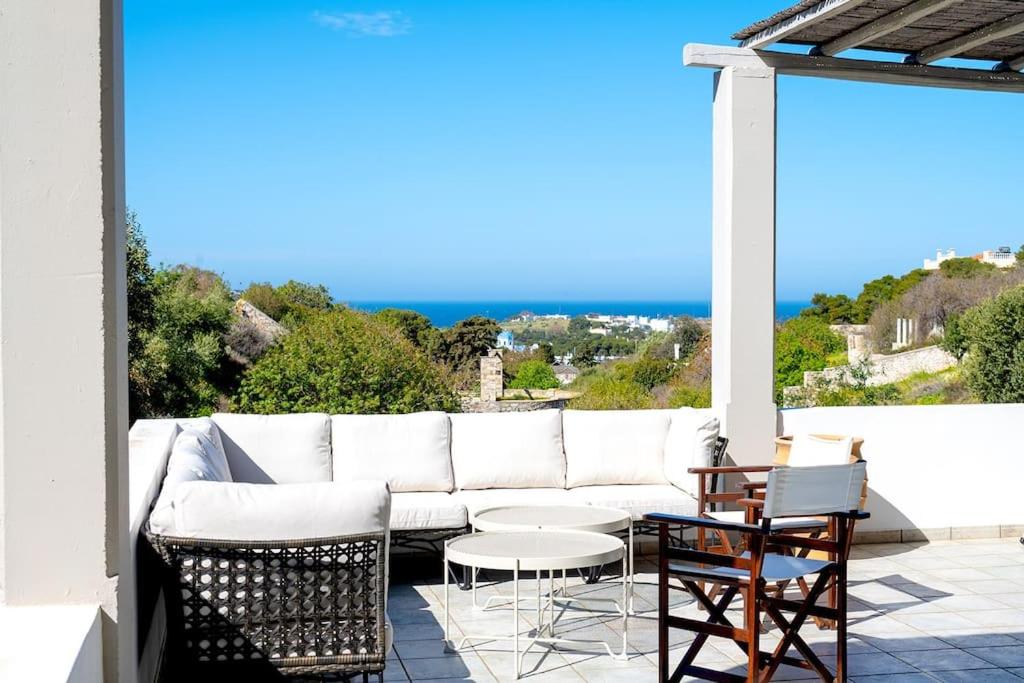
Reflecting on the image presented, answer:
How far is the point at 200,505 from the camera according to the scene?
138 inches

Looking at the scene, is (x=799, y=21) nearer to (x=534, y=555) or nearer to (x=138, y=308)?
(x=534, y=555)

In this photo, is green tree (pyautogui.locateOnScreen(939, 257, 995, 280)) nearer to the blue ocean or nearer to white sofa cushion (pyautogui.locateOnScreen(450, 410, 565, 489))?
white sofa cushion (pyautogui.locateOnScreen(450, 410, 565, 489))

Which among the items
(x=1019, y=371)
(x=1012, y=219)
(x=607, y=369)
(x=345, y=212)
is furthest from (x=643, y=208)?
Result: (x=1019, y=371)

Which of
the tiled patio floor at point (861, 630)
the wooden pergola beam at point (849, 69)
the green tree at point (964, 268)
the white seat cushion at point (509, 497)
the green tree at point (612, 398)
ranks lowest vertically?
the tiled patio floor at point (861, 630)

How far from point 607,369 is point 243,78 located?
24175 millimetres

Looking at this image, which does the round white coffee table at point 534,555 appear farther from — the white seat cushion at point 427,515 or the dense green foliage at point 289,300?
the dense green foliage at point 289,300

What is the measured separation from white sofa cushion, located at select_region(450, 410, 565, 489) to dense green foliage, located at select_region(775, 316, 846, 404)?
12.4 meters

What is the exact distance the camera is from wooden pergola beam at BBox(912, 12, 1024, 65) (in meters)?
6.38

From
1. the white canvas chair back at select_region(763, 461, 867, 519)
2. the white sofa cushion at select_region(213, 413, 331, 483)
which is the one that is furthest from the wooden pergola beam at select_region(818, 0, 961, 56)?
the white sofa cushion at select_region(213, 413, 331, 483)

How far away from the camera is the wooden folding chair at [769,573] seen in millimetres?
3941

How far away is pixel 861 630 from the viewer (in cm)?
511

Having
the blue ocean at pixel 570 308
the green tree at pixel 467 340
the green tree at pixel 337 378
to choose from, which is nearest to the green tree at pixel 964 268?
the green tree at pixel 467 340

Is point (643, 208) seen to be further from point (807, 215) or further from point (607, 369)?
point (607, 369)

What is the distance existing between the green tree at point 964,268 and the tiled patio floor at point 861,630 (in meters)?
20.6
